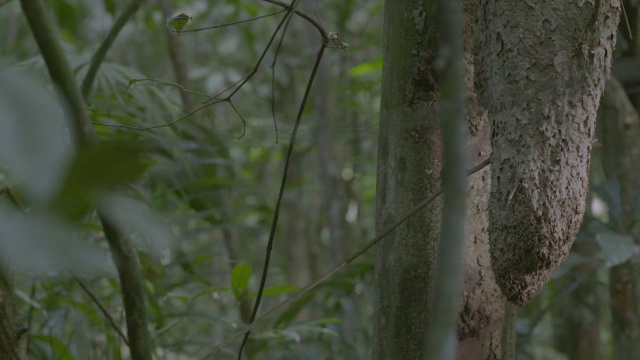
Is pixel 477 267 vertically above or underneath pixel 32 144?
underneath

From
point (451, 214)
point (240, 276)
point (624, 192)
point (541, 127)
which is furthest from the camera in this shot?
point (624, 192)

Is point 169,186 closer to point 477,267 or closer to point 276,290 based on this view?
point 276,290

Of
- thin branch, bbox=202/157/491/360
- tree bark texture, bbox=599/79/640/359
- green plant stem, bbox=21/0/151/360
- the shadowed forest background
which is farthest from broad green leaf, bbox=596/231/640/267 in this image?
green plant stem, bbox=21/0/151/360

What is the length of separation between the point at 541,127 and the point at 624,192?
1.11 meters

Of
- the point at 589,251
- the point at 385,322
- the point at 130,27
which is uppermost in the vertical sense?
the point at 130,27

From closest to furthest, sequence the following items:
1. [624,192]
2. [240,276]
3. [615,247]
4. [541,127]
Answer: [541,127] → [240,276] → [615,247] → [624,192]

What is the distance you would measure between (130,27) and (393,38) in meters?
2.27

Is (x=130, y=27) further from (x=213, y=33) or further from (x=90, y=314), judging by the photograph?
(x=90, y=314)

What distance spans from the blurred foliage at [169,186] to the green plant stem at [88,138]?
1.1 inches

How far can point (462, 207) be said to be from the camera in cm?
40

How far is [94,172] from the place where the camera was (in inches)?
7.8

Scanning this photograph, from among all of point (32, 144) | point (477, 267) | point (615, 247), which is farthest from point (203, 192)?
point (32, 144)

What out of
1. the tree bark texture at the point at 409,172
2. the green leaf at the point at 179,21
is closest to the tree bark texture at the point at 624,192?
the tree bark texture at the point at 409,172

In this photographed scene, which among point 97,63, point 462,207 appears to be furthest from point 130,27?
point 462,207
